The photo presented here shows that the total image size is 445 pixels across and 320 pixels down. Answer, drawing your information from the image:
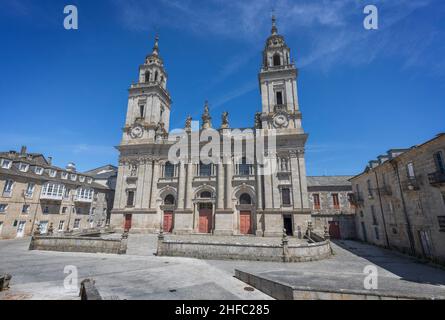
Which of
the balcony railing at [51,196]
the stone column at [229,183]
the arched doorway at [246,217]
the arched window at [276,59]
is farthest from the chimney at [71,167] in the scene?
the arched window at [276,59]

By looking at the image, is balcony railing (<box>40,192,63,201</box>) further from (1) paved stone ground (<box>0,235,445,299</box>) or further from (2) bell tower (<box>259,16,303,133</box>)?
(2) bell tower (<box>259,16,303,133</box>)

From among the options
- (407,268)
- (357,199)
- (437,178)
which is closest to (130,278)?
(407,268)

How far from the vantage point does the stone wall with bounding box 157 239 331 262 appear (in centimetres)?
1486

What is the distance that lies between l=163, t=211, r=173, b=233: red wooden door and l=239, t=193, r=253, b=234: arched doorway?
9.82 m

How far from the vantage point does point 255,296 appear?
8.43 metres

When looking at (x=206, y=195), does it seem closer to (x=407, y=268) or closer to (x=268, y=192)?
(x=268, y=192)

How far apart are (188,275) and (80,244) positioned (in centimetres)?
1207

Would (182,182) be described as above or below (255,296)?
above

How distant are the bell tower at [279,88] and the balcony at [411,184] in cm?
1378

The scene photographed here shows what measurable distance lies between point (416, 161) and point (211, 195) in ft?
71.2

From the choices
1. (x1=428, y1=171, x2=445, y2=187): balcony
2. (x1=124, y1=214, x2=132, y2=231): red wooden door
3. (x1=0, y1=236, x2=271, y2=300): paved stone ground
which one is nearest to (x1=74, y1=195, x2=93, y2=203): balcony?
(x1=124, y1=214, x2=132, y2=231): red wooden door

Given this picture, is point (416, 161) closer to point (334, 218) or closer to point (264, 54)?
point (334, 218)
